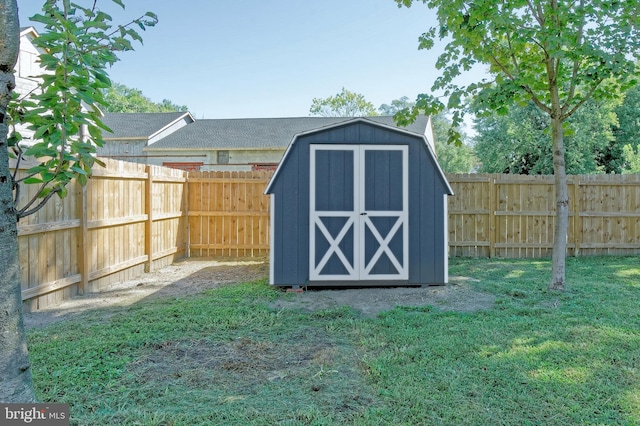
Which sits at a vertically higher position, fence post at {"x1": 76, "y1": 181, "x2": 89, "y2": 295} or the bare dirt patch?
fence post at {"x1": 76, "y1": 181, "x2": 89, "y2": 295}

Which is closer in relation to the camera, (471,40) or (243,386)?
(243,386)

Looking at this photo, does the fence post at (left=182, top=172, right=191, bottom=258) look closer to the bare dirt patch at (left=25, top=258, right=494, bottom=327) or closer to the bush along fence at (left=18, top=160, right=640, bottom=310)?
the bush along fence at (left=18, top=160, right=640, bottom=310)

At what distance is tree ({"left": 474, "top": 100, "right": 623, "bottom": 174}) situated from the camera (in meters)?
14.2

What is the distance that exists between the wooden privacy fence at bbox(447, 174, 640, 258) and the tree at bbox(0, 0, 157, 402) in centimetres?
774

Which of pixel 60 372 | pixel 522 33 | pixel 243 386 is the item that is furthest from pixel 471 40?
pixel 60 372

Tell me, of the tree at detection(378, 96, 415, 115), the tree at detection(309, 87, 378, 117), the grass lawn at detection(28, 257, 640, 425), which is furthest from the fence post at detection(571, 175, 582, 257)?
the tree at detection(378, 96, 415, 115)

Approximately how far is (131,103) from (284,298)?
1688 inches

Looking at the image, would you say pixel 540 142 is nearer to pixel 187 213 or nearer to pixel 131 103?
pixel 187 213

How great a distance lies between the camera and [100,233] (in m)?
5.88

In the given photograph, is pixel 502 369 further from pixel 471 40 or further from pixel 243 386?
pixel 471 40

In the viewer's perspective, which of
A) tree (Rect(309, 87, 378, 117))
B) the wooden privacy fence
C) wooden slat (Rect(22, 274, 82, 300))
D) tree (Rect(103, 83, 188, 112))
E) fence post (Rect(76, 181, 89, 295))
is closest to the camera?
wooden slat (Rect(22, 274, 82, 300))

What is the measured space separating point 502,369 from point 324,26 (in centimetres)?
1635

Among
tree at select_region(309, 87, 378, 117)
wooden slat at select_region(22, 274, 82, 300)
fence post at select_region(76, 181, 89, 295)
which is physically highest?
tree at select_region(309, 87, 378, 117)

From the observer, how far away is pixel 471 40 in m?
5.44
